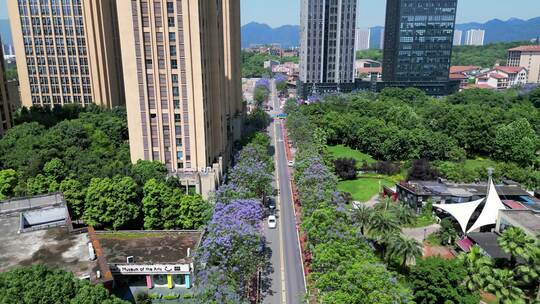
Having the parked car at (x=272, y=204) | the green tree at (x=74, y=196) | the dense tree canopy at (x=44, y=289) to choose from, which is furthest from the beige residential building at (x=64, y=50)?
the dense tree canopy at (x=44, y=289)

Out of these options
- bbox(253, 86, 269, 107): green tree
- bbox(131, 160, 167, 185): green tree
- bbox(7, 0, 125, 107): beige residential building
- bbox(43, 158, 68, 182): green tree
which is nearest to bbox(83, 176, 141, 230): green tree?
bbox(131, 160, 167, 185): green tree

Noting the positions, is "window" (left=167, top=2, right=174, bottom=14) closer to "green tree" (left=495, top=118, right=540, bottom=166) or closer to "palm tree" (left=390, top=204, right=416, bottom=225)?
"palm tree" (left=390, top=204, right=416, bottom=225)

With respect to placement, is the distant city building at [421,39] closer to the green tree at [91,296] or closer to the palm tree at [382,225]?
the palm tree at [382,225]

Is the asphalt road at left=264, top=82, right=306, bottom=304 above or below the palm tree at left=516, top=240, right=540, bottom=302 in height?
below

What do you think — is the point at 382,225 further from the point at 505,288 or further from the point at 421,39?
the point at 421,39

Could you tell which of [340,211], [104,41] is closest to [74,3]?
[104,41]

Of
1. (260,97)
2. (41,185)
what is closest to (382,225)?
(41,185)

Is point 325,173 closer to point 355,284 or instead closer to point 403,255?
point 403,255
